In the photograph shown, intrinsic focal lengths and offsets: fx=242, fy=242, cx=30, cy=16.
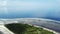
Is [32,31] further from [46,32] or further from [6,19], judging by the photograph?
[6,19]

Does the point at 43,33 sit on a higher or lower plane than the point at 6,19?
lower

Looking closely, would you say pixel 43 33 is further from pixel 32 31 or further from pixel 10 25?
pixel 10 25

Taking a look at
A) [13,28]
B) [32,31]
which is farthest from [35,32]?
[13,28]

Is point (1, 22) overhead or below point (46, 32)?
overhead

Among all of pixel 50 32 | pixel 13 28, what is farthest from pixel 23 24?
pixel 50 32

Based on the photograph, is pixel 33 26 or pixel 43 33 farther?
pixel 33 26
